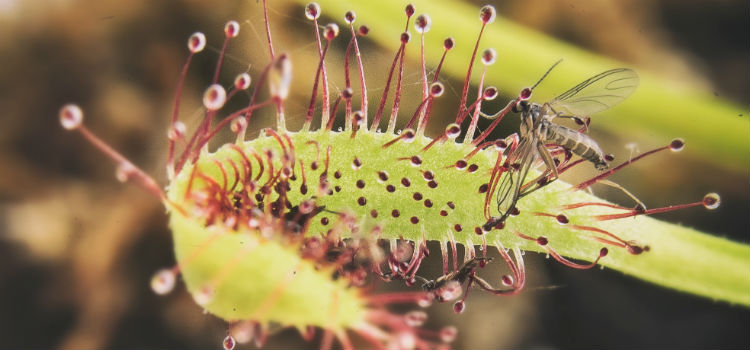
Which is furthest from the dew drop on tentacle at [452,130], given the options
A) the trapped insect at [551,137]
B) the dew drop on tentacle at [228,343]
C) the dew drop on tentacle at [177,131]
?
the dew drop on tentacle at [228,343]

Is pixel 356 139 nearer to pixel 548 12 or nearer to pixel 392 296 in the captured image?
pixel 392 296

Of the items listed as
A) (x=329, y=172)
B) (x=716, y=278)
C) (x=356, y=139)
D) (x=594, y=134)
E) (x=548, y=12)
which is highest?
(x=548, y=12)

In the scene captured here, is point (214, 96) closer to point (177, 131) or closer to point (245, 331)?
point (177, 131)

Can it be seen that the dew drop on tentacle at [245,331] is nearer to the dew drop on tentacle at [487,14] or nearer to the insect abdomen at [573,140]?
the insect abdomen at [573,140]

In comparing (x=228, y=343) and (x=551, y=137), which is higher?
(x=551, y=137)

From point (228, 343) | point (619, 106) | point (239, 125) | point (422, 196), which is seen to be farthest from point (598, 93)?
point (228, 343)

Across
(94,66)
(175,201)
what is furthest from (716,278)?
(94,66)

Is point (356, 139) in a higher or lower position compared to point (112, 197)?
higher

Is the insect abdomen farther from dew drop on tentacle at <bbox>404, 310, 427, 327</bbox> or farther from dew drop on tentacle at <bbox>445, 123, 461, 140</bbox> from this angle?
dew drop on tentacle at <bbox>404, 310, 427, 327</bbox>
